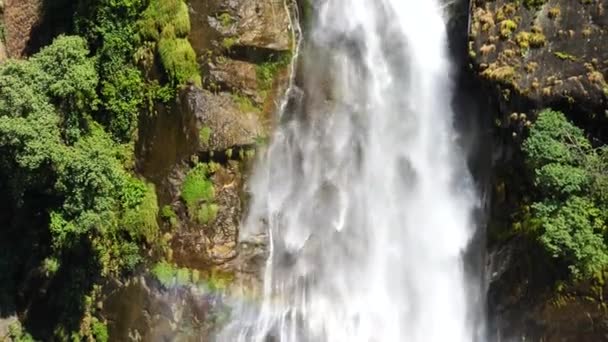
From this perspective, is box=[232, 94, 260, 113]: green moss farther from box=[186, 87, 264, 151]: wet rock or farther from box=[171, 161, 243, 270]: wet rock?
box=[171, 161, 243, 270]: wet rock

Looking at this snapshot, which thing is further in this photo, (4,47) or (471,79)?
(4,47)

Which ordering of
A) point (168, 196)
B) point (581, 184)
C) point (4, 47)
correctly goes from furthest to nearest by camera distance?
point (4, 47), point (168, 196), point (581, 184)

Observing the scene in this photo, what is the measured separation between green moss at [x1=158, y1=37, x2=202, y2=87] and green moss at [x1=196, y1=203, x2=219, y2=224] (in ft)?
10.8

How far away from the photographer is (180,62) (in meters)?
19.0

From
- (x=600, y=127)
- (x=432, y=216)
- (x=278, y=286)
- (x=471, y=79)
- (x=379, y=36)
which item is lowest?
(x=278, y=286)

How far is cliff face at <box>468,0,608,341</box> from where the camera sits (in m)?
17.2

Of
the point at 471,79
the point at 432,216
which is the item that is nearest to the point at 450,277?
the point at 432,216

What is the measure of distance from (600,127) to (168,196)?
11.3m

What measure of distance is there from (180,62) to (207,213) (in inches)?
164

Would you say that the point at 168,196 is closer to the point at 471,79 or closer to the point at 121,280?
the point at 121,280

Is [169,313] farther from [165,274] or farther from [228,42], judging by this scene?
[228,42]

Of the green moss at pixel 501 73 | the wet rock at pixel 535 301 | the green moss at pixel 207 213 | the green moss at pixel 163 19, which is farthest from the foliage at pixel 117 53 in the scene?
the wet rock at pixel 535 301

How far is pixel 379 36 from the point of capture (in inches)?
803

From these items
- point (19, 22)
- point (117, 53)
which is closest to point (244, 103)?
point (117, 53)
